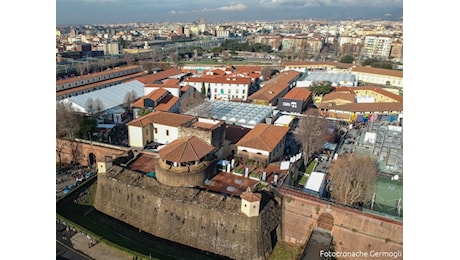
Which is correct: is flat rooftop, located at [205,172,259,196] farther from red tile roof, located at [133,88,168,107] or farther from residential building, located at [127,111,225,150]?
red tile roof, located at [133,88,168,107]

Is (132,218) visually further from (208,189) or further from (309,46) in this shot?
(309,46)

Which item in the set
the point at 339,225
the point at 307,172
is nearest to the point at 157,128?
the point at 307,172

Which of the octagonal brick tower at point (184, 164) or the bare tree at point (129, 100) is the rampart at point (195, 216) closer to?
the octagonal brick tower at point (184, 164)

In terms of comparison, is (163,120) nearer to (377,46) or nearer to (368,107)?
(368,107)

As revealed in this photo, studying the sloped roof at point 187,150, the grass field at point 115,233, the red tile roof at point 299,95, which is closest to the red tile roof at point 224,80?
the red tile roof at point 299,95

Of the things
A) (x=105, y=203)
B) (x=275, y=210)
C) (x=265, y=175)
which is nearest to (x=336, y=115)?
(x=265, y=175)
